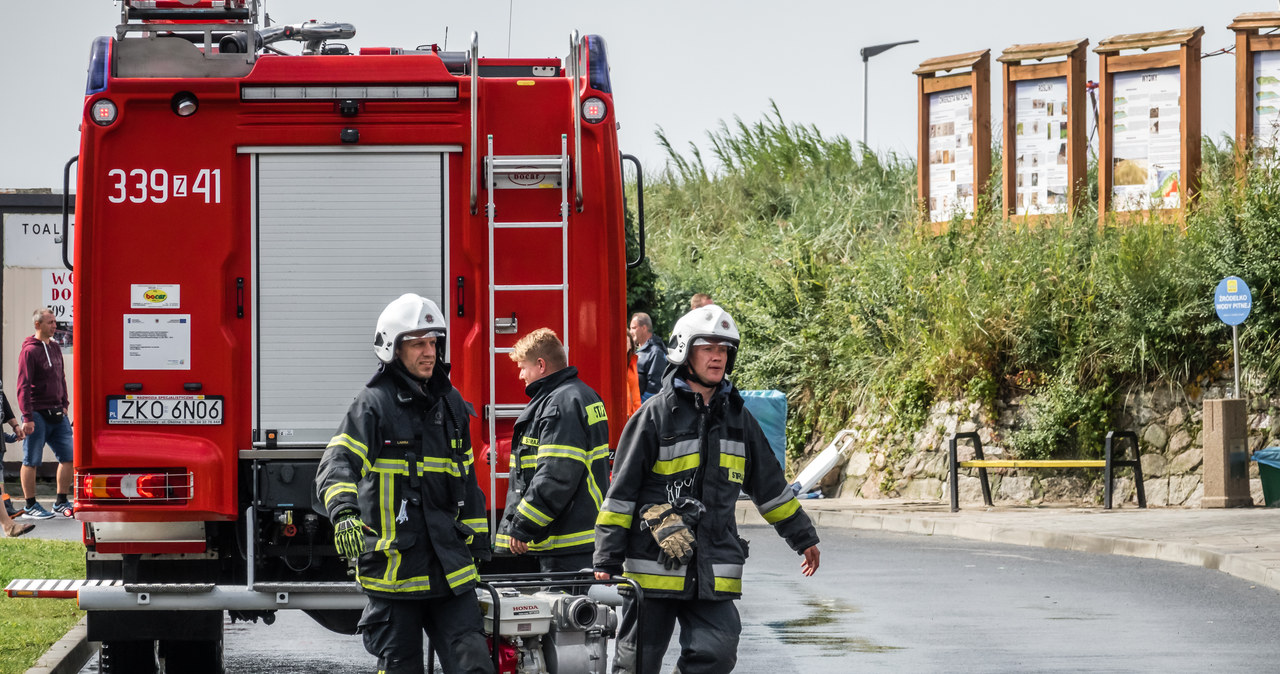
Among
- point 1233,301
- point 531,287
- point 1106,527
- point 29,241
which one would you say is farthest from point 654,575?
point 29,241

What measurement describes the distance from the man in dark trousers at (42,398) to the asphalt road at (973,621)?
20.7 ft

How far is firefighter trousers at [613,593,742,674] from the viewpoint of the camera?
252 inches

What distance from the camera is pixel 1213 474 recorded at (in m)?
17.0

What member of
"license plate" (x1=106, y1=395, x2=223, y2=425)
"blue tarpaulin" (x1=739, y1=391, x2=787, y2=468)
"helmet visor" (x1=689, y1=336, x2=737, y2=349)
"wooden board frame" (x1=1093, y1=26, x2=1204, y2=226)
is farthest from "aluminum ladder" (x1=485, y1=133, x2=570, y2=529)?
"wooden board frame" (x1=1093, y1=26, x2=1204, y2=226)

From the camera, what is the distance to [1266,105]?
19.9 metres

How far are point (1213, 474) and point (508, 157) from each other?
1127 cm

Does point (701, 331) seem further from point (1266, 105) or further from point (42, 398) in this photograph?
point (1266, 105)

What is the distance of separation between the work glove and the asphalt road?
2.72 meters

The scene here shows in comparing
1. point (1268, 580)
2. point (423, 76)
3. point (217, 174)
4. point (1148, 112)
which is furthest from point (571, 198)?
point (1148, 112)

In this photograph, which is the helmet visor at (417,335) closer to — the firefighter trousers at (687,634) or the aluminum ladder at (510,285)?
the firefighter trousers at (687,634)

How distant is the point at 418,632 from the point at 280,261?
230 cm

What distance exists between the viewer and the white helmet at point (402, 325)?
6.36 metres

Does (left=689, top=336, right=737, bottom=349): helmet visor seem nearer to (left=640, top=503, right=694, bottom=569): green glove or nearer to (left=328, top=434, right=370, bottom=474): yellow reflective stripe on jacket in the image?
(left=640, top=503, right=694, bottom=569): green glove

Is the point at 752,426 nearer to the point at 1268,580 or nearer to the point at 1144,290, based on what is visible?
the point at 1268,580
